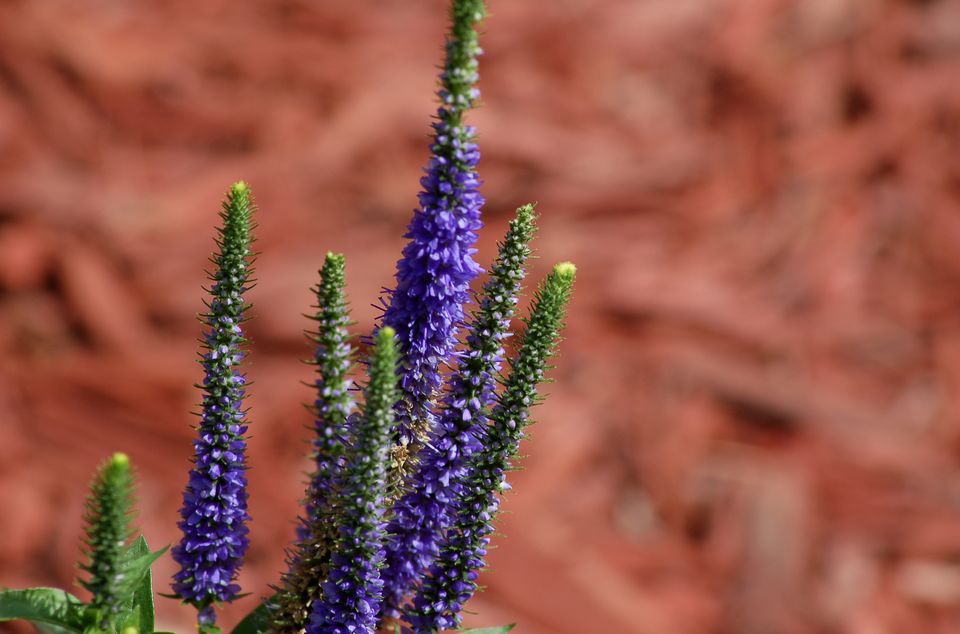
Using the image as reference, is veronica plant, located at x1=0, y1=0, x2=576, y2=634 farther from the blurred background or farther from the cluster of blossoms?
the blurred background

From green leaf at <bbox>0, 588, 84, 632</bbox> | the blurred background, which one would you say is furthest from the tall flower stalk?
the blurred background

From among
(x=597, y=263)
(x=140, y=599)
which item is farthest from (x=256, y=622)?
(x=597, y=263)

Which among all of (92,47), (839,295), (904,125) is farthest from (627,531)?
(92,47)

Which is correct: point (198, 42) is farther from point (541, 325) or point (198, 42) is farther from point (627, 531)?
point (541, 325)

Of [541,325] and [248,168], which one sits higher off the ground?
[248,168]

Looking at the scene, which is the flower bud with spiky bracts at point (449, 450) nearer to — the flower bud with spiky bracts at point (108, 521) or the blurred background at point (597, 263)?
the flower bud with spiky bracts at point (108, 521)

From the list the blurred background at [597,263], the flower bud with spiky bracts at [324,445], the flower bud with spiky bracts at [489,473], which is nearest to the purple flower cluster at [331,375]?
the flower bud with spiky bracts at [324,445]

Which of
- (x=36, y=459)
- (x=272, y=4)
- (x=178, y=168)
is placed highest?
(x=272, y=4)

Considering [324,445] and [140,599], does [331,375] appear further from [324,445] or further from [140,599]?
[140,599]
